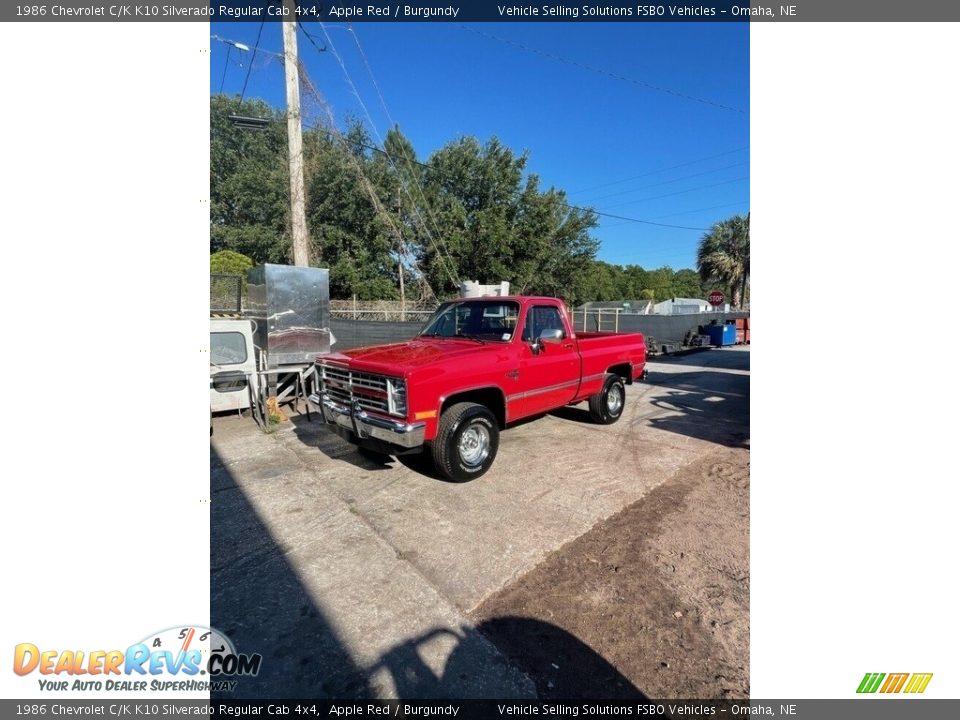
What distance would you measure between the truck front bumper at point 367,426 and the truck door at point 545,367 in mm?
1377

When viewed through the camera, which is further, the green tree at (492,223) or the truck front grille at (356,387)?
the green tree at (492,223)

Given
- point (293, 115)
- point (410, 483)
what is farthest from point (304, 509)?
point (293, 115)

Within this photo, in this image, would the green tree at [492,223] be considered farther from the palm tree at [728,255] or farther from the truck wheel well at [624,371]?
the truck wheel well at [624,371]

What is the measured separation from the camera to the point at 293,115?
28.2 ft

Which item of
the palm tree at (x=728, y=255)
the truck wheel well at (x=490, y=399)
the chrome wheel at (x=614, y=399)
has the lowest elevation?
the chrome wheel at (x=614, y=399)

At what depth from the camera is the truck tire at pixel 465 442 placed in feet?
12.8

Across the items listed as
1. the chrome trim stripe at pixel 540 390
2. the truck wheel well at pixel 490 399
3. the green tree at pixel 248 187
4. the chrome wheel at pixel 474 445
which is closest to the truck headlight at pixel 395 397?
the truck wheel well at pixel 490 399

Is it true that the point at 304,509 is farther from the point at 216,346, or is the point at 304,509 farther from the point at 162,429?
the point at 216,346

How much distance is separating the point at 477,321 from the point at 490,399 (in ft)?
3.58

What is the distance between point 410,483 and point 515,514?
3.90ft

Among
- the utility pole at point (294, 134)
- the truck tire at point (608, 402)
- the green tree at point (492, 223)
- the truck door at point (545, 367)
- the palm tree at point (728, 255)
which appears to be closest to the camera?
the truck door at point (545, 367)

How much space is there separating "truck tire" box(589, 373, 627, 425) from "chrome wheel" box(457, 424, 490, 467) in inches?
98.5

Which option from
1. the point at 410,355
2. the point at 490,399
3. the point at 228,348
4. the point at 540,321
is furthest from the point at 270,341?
the point at 540,321
